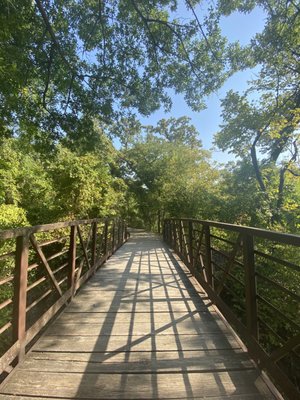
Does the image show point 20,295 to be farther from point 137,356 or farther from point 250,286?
point 250,286

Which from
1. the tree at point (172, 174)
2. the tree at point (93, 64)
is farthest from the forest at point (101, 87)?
the tree at point (172, 174)

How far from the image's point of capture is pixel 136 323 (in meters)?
2.88

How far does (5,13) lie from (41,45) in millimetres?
1109

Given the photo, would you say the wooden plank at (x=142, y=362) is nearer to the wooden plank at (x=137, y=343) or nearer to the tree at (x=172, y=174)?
the wooden plank at (x=137, y=343)

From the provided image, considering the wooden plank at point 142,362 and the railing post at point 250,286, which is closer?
Result: the wooden plank at point 142,362

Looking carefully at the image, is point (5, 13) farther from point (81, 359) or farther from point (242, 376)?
point (242, 376)

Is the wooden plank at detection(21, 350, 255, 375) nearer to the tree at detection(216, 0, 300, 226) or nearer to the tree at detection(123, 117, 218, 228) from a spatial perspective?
the tree at detection(216, 0, 300, 226)

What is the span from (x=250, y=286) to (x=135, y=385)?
1.17m

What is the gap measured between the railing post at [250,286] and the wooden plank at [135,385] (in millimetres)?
344

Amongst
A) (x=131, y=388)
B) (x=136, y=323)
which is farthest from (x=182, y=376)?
(x=136, y=323)

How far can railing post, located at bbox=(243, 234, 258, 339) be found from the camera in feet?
7.12

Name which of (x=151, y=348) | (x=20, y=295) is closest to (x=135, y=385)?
(x=151, y=348)

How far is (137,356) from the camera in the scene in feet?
7.23

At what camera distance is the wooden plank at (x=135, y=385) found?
1.75m
